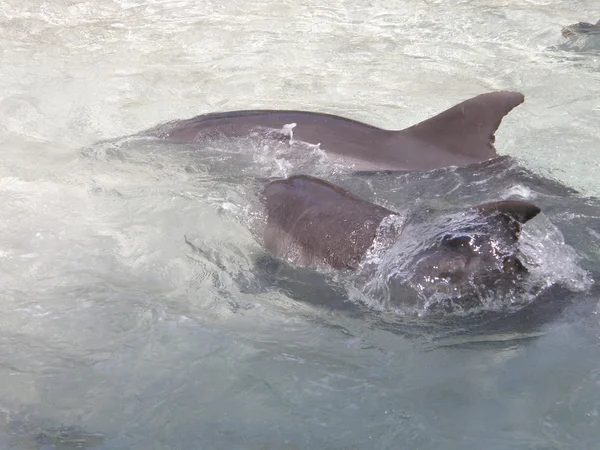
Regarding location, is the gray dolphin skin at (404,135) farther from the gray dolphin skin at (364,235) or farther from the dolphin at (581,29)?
the dolphin at (581,29)

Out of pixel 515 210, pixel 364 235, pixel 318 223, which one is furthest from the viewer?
pixel 318 223

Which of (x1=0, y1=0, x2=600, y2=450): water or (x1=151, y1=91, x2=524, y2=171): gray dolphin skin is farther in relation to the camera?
(x1=151, y1=91, x2=524, y2=171): gray dolphin skin

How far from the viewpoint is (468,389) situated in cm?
336

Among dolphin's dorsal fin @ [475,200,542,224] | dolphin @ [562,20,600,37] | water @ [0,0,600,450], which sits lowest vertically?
water @ [0,0,600,450]

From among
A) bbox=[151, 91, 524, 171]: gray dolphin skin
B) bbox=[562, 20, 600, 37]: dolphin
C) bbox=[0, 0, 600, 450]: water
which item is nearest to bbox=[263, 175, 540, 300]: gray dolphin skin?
bbox=[0, 0, 600, 450]: water

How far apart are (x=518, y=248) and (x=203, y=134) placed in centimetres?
295

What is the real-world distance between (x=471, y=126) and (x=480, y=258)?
6.01 feet

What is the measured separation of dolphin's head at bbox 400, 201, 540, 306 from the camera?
12.6 ft

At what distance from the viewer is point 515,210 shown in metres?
3.69

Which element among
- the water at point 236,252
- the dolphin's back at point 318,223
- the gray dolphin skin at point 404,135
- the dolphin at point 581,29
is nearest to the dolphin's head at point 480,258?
the water at point 236,252

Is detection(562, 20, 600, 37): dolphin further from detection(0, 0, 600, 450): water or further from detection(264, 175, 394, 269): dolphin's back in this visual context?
detection(264, 175, 394, 269): dolphin's back

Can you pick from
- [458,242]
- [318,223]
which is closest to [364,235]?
[318,223]

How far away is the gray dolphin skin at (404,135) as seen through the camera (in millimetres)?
5402

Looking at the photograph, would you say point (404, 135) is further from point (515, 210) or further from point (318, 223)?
point (515, 210)
